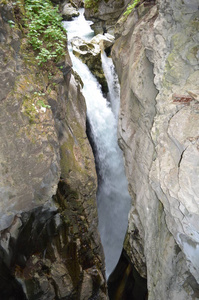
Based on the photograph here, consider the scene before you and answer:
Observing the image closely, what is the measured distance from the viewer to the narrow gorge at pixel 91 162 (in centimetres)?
404

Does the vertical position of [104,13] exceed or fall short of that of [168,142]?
it exceeds it

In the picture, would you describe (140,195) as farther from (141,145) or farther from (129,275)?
(129,275)

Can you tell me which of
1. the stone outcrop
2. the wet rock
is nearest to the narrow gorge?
the stone outcrop

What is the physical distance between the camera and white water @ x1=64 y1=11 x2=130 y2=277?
369 inches

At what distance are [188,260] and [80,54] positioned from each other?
Result: 11.1 meters

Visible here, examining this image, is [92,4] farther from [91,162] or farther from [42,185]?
[42,185]

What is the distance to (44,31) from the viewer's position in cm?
565

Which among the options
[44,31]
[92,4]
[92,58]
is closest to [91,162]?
[44,31]

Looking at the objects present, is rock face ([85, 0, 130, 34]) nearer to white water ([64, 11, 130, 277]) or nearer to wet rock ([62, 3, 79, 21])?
wet rock ([62, 3, 79, 21])

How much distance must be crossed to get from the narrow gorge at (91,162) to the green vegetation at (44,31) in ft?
0.12

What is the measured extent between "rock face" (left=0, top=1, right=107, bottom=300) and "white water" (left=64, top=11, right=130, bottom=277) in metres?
1.90

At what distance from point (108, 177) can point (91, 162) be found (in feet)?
9.46

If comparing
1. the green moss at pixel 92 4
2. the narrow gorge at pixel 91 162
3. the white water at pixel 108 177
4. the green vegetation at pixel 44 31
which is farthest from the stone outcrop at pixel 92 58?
the green vegetation at pixel 44 31

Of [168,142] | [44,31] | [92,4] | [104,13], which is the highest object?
[92,4]
